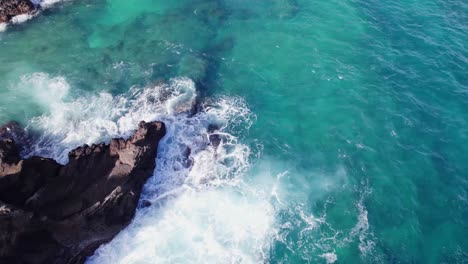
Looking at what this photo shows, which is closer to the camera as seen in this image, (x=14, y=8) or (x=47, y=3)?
(x=14, y=8)

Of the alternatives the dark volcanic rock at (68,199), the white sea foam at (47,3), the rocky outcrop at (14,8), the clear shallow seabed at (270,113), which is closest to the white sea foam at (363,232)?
the clear shallow seabed at (270,113)

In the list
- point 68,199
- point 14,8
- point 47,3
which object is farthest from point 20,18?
point 68,199

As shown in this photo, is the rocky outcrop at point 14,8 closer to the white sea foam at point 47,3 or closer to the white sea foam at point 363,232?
the white sea foam at point 47,3

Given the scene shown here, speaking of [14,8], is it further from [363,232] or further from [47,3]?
[363,232]

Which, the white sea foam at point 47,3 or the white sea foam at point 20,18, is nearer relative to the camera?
the white sea foam at point 20,18

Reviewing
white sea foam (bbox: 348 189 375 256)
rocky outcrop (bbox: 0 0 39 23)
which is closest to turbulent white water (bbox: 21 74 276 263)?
white sea foam (bbox: 348 189 375 256)

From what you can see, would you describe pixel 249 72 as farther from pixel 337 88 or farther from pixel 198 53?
pixel 337 88
